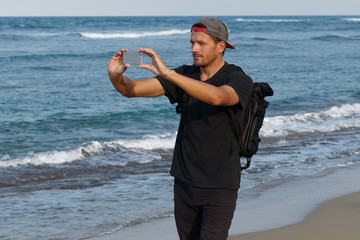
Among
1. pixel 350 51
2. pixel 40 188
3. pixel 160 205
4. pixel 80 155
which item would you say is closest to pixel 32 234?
pixel 160 205

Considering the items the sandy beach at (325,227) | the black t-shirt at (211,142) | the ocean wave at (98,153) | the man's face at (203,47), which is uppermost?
the man's face at (203,47)

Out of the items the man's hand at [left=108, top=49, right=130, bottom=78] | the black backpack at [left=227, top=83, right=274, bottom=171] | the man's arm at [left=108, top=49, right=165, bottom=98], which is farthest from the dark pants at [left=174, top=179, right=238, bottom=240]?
the man's hand at [left=108, top=49, right=130, bottom=78]

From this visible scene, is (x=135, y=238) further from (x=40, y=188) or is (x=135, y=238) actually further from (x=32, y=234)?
(x=40, y=188)

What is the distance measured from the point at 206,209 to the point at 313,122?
403 inches

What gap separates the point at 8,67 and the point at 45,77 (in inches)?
130

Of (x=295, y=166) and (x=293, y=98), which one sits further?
(x=293, y=98)

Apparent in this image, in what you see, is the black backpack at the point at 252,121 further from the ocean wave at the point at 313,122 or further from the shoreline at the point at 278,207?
the ocean wave at the point at 313,122

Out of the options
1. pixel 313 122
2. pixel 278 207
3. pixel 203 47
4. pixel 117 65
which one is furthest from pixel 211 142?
pixel 313 122

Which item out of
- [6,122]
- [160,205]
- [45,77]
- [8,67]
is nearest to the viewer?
[160,205]

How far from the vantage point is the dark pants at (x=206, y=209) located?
3070 mm

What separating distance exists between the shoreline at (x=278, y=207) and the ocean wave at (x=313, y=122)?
376cm

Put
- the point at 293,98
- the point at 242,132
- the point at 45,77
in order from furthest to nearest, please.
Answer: the point at 45,77 → the point at 293,98 → the point at 242,132

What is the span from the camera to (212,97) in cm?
275

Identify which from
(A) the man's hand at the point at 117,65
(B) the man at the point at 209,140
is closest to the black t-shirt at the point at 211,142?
(B) the man at the point at 209,140
